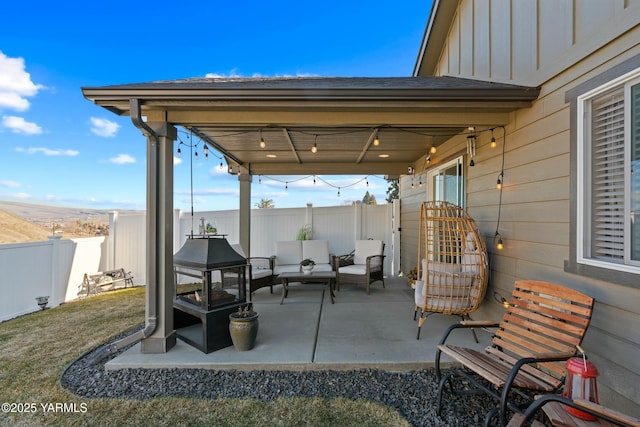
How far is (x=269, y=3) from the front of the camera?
26.9 feet

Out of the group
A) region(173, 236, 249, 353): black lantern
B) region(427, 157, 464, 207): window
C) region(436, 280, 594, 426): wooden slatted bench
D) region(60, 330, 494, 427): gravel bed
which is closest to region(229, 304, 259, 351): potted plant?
region(173, 236, 249, 353): black lantern

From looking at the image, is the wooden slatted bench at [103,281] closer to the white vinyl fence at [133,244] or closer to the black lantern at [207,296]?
the white vinyl fence at [133,244]

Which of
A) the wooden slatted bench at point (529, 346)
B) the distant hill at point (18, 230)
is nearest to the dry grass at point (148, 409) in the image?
the wooden slatted bench at point (529, 346)

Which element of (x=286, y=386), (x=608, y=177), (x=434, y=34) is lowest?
(x=286, y=386)

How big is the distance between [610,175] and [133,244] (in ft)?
27.7

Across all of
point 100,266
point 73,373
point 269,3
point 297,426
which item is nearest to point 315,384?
point 297,426

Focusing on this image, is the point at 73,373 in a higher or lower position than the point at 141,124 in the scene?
lower

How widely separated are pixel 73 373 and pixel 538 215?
15.4ft

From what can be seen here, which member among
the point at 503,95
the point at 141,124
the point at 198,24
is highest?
the point at 198,24

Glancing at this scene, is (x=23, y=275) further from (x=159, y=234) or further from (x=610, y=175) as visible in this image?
(x=610, y=175)

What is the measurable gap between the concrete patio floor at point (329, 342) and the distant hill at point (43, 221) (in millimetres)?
4642

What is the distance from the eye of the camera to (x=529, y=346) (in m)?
2.34

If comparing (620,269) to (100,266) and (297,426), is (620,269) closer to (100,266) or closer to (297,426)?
(297,426)

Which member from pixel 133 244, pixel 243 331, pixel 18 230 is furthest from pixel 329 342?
pixel 18 230
